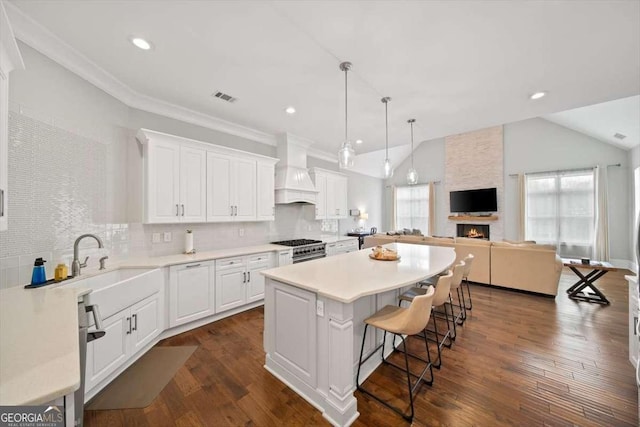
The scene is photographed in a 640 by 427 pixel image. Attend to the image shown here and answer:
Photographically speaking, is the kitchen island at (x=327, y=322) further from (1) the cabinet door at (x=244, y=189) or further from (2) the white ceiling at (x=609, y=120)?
(2) the white ceiling at (x=609, y=120)

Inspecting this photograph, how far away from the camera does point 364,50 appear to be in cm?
209

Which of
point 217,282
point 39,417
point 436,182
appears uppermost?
point 436,182

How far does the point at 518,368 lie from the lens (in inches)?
83.4

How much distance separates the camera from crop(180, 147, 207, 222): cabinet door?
3.02 meters

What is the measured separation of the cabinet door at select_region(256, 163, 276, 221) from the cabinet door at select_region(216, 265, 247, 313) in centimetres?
99

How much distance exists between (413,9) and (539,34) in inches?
44.7

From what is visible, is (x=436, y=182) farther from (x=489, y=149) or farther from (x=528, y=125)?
(x=528, y=125)

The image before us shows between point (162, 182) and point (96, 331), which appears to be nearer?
point (96, 331)

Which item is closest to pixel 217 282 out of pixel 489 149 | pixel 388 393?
pixel 388 393

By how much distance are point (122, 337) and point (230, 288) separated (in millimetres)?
1236

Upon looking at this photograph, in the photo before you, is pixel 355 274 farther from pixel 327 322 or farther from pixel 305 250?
pixel 305 250

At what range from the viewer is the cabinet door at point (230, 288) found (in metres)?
3.05

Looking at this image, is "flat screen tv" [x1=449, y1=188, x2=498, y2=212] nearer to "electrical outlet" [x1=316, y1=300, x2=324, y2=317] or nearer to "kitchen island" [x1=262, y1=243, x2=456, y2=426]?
"kitchen island" [x1=262, y1=243, x2=456, y2=426]

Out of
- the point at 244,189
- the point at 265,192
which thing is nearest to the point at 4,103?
the point at 244,189
